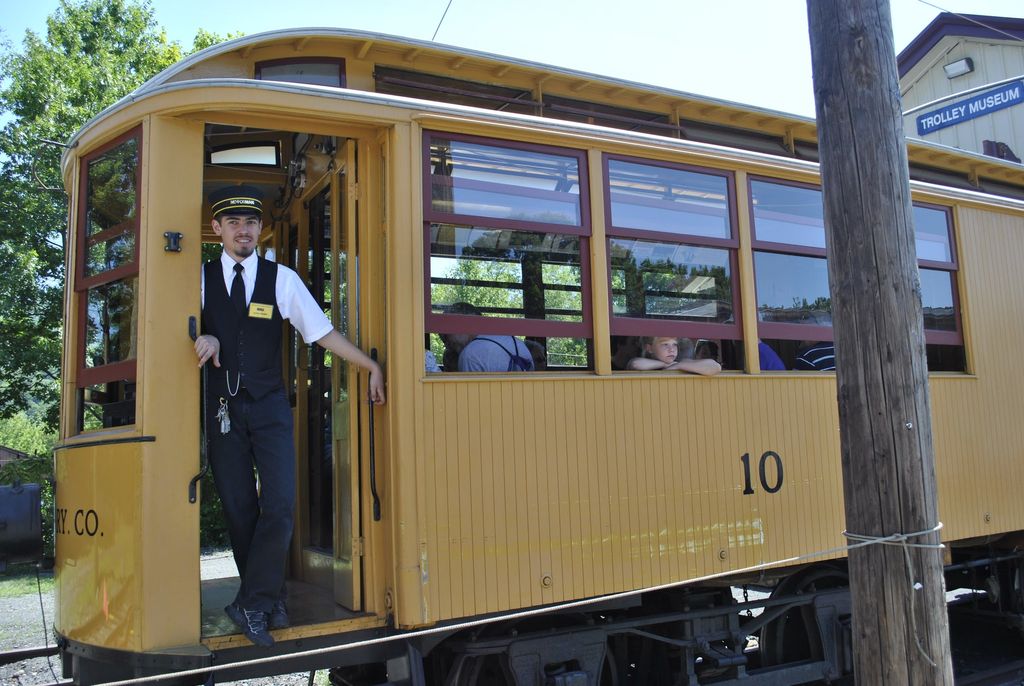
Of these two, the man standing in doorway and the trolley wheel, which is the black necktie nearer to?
the man standing in doorway

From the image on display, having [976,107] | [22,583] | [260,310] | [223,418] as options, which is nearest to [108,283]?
[260,310]

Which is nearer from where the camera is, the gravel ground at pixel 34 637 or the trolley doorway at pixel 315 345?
the trolley doorway at pixel 315 345

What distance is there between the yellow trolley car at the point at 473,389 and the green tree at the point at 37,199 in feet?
36.6

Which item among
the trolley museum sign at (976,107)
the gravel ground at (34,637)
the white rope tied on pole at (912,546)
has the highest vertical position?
the trolley museum sign at (976,107)

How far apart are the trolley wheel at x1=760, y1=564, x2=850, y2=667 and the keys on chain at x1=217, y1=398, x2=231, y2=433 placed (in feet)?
10.2

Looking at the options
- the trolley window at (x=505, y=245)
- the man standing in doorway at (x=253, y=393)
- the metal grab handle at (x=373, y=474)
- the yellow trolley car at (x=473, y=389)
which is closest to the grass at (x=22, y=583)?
the yellow trolley car at (x=473, y=389)

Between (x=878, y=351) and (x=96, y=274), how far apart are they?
10.8ft

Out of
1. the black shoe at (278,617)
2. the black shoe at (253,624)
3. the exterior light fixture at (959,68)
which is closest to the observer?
the black shoe at (253,624)

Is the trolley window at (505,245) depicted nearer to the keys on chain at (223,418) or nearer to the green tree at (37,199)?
the keys on chain at (223,418)

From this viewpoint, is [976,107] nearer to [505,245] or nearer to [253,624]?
[505,245]

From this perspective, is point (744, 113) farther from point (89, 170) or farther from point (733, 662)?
point (89, 170)

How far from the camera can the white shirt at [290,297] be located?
11.9ft

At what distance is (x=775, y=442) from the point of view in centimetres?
458

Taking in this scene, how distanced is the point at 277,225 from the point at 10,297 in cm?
1104
